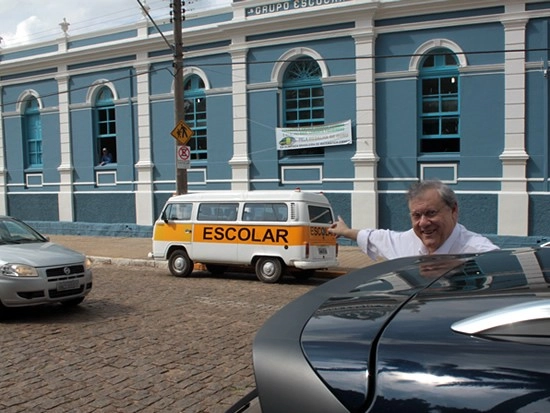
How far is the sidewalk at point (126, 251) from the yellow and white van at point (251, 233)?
1463mm

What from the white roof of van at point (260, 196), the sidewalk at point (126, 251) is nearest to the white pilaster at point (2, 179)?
the sidewalk at point (126, 251)

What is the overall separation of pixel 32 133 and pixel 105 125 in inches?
154

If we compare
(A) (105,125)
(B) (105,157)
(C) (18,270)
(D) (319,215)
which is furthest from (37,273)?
(A) (105,125)

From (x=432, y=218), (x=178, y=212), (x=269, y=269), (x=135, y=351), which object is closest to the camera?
(x=432, y=218)

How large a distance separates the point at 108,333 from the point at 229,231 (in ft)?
16.8

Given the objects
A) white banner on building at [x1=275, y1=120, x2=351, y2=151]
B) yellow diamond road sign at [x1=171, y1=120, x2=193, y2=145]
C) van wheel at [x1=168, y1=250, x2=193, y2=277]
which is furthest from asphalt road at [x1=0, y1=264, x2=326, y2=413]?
white banner on building at [x1=275, y1=120, x2=351, y2=151]

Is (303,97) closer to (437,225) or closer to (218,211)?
(218,211)

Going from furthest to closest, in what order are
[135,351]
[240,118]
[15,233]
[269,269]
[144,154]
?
[144,154]
[240,118]
[269,269]
[15,233]
[135,351]

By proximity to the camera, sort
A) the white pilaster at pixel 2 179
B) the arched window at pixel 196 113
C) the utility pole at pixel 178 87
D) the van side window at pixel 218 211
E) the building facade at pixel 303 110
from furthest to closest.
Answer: the white pilaster at pixel 2 179 → the arched window at pixel 196 113 → the utility pole at pixel 178 87 → the building facade at pixel 303 110 → the van side window at pixel 218 211

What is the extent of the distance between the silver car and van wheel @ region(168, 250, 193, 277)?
3.90 meters

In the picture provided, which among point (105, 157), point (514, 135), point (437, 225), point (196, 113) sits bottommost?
point (437, 225)

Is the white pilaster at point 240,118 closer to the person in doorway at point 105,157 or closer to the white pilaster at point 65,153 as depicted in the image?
the person in doorway at point 105,157

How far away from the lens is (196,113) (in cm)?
1872

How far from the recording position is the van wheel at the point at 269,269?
37.0 ft
